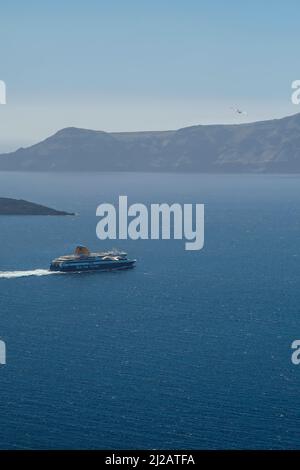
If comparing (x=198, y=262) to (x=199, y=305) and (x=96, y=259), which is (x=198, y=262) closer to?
(x=96, y=259)

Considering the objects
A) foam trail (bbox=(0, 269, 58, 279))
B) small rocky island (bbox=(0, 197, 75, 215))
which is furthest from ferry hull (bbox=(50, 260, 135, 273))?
small rocky island (bbox=(0, 197, 75, 215))

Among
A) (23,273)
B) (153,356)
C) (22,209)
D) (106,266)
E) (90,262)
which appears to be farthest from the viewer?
(22,209)

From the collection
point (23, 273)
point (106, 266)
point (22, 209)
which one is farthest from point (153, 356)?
point (22, 209)

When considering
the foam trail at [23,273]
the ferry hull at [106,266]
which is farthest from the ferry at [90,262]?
the foam trail at [23,273]

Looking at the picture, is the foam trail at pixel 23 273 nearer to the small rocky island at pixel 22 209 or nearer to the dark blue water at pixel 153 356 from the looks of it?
the dark blue water at pixel 153 356

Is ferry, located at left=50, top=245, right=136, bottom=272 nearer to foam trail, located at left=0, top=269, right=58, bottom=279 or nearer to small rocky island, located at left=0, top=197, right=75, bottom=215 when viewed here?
foam trail, located at left=0, top=269, right=58, bottom=279

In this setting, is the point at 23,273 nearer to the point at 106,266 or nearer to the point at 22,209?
the point at 106,266
